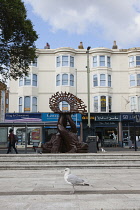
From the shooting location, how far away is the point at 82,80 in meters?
35.7

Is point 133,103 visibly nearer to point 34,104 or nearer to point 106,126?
point 106,126

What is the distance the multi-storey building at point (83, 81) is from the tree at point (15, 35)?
15.7m

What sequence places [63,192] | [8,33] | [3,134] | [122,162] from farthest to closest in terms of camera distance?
[3,134] → [8,33] → [122,162] → [63,192]

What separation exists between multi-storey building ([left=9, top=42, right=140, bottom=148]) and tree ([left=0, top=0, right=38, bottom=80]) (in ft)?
51.4

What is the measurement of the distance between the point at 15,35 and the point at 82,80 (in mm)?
18877

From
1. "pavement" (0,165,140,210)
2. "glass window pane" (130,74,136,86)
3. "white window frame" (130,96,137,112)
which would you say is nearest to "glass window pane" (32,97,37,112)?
"white window frame" (130,96,137,112)

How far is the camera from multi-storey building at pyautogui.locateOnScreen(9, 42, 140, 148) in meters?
34.9

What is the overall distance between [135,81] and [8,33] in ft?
74.6

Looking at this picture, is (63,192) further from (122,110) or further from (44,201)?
(122,110)

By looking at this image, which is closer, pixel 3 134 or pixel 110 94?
pixel 3 134

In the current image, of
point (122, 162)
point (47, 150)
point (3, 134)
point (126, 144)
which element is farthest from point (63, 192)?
point (126, 144)

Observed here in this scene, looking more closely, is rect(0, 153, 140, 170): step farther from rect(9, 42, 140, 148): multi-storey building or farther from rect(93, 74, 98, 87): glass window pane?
rect(93, 74, 98, 87): glass window pane

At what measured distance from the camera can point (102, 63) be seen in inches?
1414

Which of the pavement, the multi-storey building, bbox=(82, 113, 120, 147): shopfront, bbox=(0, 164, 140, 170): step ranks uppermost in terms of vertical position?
the multi-storey building
